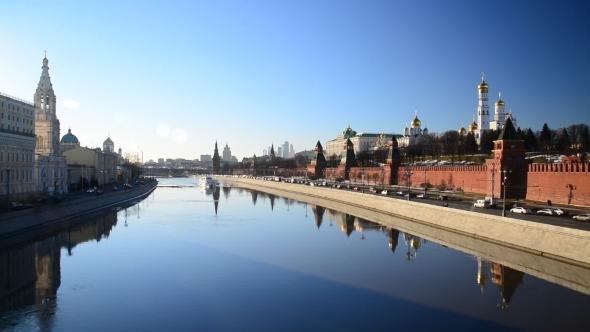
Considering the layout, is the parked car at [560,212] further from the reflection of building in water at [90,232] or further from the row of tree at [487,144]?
the reflection of building in water at [90,232]

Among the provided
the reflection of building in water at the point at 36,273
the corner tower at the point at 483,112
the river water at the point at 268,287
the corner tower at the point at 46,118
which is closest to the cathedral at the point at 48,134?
the corner tower at the point at 46,118

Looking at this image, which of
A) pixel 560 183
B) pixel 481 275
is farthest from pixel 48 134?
pixel 560 183

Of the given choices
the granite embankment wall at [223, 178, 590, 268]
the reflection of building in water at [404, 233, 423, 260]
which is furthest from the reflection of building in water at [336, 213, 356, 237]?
the reflection of building in water at [404, 233, 423, 260]

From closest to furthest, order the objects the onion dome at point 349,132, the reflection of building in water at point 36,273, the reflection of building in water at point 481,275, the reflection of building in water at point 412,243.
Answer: the reflection of building in water at point 36,273 → the reflection of building in water at point 481,275 → the reflection of building in water at point 412,243 → the onion dome at point 349,132

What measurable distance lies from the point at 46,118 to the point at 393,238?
3085 centimetres

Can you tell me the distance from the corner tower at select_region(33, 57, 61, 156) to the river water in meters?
17.6

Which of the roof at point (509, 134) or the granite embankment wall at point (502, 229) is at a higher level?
the roof at point (509, 134)

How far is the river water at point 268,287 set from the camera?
42.1ft

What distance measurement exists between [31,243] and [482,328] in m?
A: 19.7

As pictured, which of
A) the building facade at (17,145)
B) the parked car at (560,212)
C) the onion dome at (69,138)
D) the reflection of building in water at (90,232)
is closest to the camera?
the parked car at (560,212)

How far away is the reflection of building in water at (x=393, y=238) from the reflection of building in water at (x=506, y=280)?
5.18m

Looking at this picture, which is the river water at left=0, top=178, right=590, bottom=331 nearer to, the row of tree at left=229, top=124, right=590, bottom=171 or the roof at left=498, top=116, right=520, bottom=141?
the roof at left=498, top=116, right=520, bottom=141

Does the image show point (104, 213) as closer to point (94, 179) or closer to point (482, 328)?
point (94, 179)

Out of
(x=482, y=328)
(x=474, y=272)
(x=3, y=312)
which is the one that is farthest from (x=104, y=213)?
(x=482, y=328)
